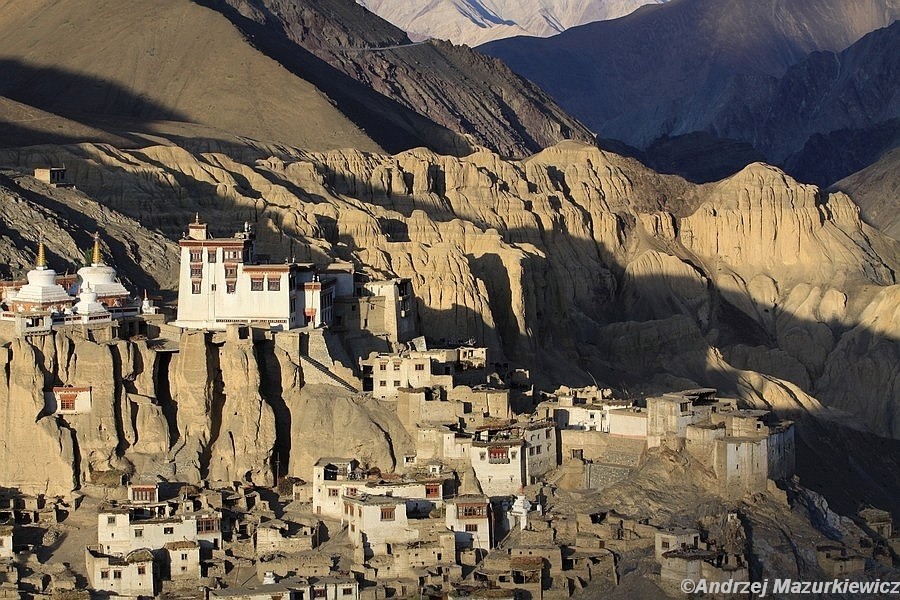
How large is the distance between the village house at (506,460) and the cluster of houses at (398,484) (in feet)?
0.21

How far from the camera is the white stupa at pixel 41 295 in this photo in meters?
82.7

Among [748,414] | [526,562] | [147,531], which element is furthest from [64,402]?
[748,414]

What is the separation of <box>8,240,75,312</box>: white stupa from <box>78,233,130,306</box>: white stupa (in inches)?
60.1

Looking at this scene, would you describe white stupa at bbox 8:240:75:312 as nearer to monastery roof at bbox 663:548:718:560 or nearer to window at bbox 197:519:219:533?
window at bbox 197:519:219:533

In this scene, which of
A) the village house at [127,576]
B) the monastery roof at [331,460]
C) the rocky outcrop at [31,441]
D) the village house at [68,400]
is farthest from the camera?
the village house at [68,400]

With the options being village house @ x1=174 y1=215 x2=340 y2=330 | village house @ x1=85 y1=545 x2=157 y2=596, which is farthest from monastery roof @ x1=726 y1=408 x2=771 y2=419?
village house @ x1=85 y1=545 x2=157 y2=596

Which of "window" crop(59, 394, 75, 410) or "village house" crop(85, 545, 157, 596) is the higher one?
"window" crop(59, 394, 75, 410)

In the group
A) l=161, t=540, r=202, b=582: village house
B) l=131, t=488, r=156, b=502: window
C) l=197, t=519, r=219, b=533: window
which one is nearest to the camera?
l=161, t=540, r=202, b=582: village house

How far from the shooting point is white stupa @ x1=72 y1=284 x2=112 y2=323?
83375 millimetres

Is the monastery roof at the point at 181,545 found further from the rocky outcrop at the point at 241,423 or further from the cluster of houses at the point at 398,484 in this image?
the rocky outcrop at the point at 241,423

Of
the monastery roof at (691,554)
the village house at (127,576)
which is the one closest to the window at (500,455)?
the monastery roof at (691,554)

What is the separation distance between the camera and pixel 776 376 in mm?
130875

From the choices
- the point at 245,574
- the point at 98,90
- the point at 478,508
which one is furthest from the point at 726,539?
the point at 98,90

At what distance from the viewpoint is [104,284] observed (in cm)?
8612
